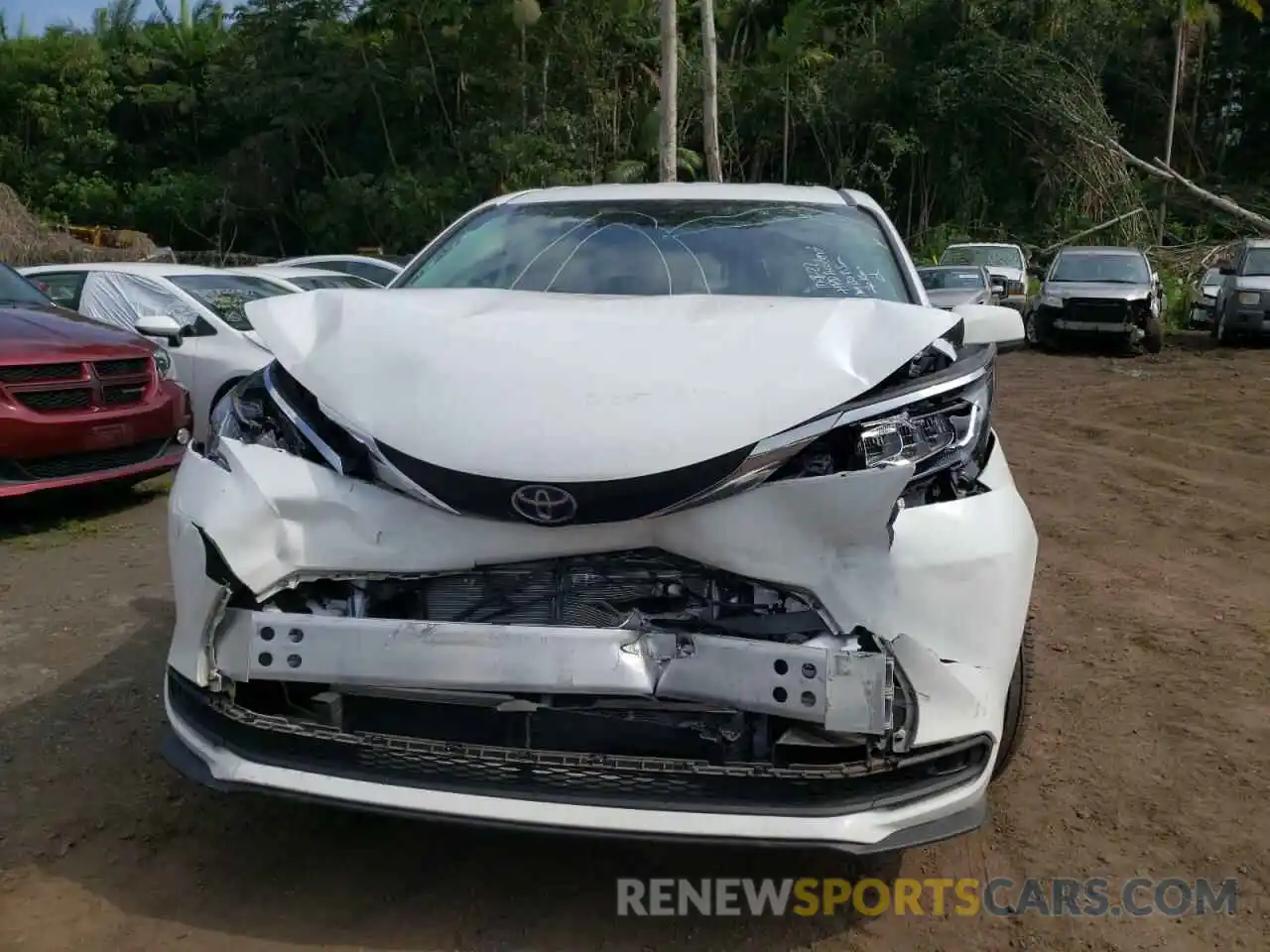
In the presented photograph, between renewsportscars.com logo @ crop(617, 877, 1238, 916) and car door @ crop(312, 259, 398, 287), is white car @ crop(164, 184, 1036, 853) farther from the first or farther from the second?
car door @ crop(312, 259, 398, 287)

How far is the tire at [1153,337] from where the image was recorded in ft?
54.1

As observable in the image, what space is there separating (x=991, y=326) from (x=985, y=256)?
771 inches

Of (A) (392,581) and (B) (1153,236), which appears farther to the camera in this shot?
(B) (1153,236)

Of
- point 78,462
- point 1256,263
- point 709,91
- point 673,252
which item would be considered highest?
point 709,91

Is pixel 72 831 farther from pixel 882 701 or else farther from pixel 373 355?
pixel 882 701

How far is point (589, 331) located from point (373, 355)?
1.64 ft

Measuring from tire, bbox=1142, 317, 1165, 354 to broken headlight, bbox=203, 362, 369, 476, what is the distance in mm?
16239

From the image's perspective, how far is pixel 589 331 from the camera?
259cm

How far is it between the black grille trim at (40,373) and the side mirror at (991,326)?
4745 millimetres

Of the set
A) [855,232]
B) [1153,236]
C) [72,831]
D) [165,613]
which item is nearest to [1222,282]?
[1153,236]

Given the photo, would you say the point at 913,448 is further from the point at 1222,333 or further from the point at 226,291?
the point at 1222,333

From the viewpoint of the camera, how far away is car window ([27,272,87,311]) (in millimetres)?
8305

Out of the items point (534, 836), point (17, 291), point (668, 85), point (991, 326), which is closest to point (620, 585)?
point (534, 836)

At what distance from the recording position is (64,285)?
8.44 meters
